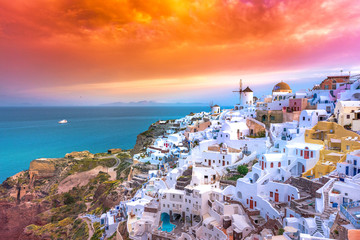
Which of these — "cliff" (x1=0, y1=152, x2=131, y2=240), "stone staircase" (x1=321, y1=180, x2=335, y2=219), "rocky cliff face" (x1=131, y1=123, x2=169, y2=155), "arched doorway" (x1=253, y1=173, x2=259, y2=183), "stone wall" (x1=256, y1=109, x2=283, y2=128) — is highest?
"stone wall" (x1=256, y1=109, x2=283, y2=128)

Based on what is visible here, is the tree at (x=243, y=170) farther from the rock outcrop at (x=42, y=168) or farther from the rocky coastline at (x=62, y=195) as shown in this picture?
the rock outcrop at (x=42, y=168)

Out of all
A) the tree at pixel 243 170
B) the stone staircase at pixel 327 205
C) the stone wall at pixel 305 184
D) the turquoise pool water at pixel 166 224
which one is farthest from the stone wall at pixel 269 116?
the turquoise pool water at pixel 166 224

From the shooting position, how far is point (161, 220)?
23.7 metres

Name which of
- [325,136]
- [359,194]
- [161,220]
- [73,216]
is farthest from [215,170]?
[73,216]

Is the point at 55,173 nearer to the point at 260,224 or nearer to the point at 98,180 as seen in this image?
the point at 98,180

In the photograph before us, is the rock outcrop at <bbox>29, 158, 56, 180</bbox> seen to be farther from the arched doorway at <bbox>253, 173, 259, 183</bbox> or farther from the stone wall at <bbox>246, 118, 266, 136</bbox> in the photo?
the arched doorway at <bbox>253, 173, 259, 183</bbox>

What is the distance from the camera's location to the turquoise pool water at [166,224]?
72.5 feet

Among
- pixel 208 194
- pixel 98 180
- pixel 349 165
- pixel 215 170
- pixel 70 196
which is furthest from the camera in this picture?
pixel 98 180

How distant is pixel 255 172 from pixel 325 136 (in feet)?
25.0

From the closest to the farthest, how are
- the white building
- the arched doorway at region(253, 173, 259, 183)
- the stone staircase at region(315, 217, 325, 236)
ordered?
the stone staircase at region(315, 217, 325, 236) < the arched doorway at region(253, 173, 259, 183) < the white building

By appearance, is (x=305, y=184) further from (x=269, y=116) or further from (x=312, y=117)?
(x=269, y=116)

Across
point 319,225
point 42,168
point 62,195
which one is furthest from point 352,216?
point 42,168

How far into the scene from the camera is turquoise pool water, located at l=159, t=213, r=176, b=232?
72.5ft

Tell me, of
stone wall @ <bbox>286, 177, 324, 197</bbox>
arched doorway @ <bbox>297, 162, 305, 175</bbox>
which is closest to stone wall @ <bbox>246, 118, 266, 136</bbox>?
arched doorway @ <bbox>297, 162, 305, 175</bbox>
